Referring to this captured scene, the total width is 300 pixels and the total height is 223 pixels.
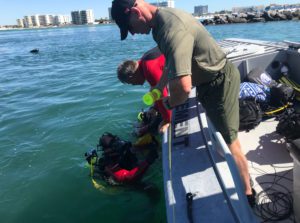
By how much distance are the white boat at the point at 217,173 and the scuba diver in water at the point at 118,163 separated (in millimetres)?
709

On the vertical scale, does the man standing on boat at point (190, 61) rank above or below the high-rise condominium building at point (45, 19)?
above

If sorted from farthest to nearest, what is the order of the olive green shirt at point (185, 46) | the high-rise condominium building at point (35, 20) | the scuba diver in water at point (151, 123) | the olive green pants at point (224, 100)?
the high-rise condominium building at point (35, 20) < the scuba diver in water at point (151, 123) < the olive green pants at point (224, 100) < the olive green shirt at point (185, 46)

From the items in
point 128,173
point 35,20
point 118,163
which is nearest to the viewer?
point 128,173

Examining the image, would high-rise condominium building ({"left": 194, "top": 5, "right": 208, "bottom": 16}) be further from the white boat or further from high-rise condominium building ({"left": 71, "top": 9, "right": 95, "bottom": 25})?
the white boat

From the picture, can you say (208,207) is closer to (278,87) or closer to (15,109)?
(278,87)

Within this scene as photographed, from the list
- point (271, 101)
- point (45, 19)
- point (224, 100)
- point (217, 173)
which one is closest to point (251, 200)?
point (217, 173)

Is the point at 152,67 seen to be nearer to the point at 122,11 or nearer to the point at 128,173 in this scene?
the point at 128,173

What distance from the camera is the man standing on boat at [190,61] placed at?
1868mm

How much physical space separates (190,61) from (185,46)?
0.10 metres

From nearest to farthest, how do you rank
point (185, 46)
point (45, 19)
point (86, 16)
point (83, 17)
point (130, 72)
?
point (185, 46) < point (130, 72) < point (86, 16) < point (83, 17) < point (45, 19)

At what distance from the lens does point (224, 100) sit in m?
2.37

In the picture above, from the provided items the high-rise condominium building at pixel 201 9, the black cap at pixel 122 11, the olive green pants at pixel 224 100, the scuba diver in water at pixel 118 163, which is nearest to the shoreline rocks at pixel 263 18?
the scuba diver in water at pixel 118 163

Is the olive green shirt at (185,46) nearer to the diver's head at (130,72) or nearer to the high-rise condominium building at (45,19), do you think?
the diver's head at (130,72)

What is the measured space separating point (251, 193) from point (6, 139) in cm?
591
